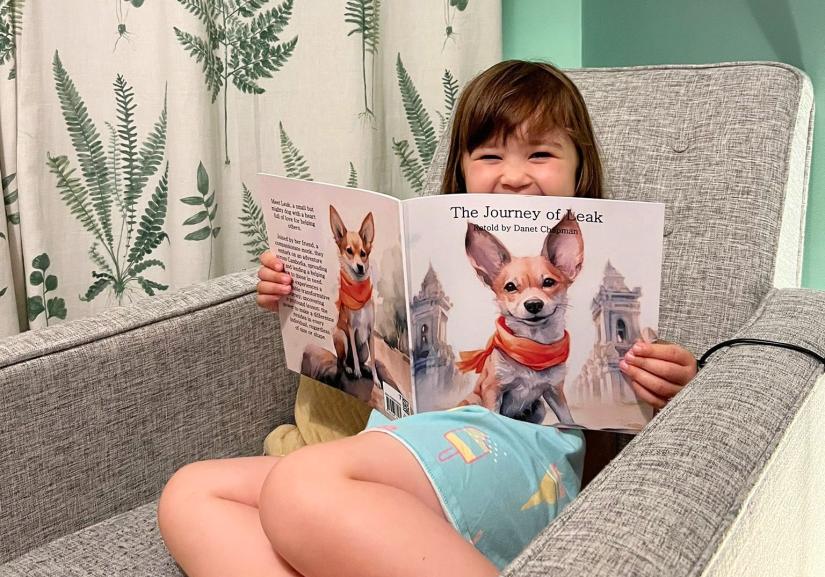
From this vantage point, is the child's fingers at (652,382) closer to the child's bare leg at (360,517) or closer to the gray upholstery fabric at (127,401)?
the child's bare leg at (360,517)

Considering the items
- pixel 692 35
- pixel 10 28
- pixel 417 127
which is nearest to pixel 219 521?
pixel 10 28

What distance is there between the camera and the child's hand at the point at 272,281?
1095 millimetres

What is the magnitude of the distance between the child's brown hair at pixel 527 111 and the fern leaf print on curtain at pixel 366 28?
47cm

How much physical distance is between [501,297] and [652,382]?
17cm

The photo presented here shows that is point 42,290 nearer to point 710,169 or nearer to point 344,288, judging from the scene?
point 344,288

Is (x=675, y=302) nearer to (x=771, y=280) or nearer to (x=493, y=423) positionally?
(x=771, y=280)

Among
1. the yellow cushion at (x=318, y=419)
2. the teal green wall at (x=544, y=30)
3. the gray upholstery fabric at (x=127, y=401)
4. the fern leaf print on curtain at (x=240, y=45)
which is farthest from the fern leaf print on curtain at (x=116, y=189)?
the teal green wall at (x=544, y=30)

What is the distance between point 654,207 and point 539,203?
0.11 metres

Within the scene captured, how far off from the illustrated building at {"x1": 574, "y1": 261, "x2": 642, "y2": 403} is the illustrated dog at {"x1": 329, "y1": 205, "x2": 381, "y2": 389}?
242 millimetres

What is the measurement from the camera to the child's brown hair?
1057 millimetres

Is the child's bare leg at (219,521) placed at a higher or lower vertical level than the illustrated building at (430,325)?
lower

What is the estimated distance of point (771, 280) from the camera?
1.04 meters

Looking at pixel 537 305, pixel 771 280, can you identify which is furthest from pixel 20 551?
pixel 771 280

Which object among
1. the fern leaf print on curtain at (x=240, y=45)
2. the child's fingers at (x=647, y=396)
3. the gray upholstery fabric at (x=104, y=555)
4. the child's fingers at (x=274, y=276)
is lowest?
the gray upholstery fabric at (x=104, y=555)
